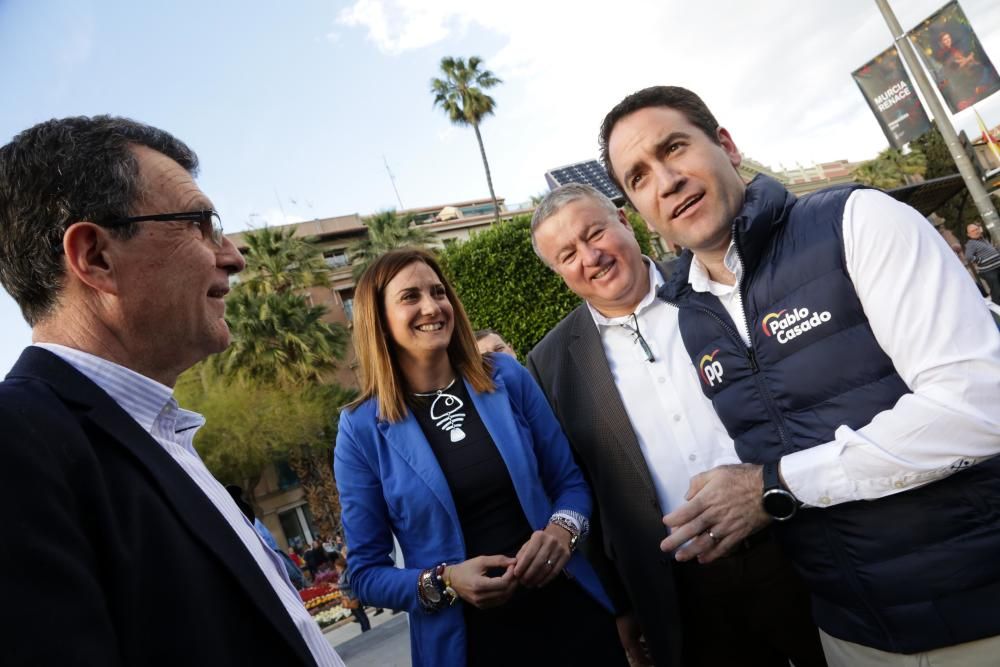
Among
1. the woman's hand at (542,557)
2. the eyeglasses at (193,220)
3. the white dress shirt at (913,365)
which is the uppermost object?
the eyeglasses at (193,220)

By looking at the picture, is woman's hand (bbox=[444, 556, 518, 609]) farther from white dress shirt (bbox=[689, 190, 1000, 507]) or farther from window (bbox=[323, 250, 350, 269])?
window (bbox=[323, 250, 350, 269])

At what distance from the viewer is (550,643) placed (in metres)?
2.27

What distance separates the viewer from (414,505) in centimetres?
231

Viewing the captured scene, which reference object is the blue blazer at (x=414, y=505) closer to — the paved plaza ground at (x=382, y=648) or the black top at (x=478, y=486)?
the black top at (x=478, y=486)

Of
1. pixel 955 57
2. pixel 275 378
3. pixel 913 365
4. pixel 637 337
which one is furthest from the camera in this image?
pixel 275 378

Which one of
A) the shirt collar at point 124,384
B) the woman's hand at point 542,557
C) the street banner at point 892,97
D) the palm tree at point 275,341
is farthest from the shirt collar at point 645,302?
the palm tree at point 275,341

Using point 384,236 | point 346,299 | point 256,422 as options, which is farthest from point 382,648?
point 346,299

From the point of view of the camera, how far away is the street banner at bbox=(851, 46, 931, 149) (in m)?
10.6

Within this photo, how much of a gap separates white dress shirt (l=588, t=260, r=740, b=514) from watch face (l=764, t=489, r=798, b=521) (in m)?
0.77

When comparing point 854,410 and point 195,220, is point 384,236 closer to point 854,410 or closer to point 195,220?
point 195,220

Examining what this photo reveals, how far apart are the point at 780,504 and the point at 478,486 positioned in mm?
1160

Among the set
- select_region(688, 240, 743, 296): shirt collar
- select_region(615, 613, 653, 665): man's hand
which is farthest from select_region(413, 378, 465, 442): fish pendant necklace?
select_region(615, 613, 653, 665): man's hand

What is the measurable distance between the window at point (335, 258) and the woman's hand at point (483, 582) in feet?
118

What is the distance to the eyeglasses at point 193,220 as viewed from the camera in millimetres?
1395
